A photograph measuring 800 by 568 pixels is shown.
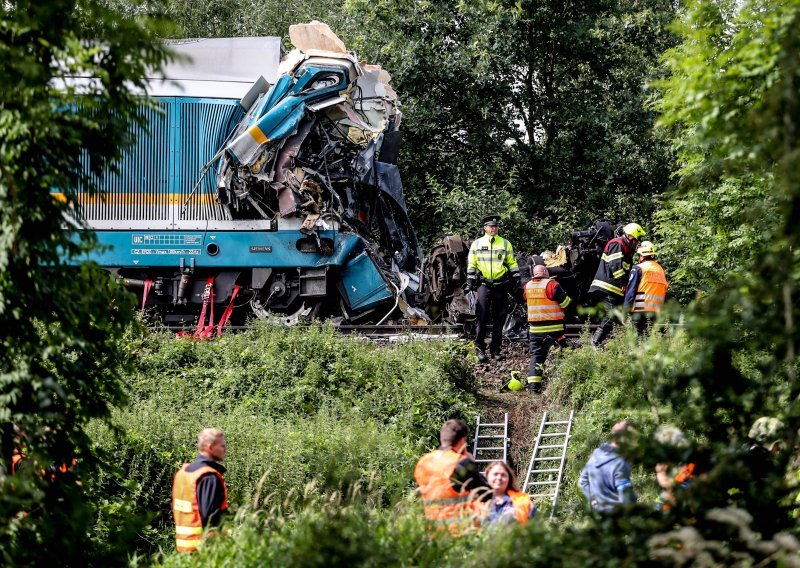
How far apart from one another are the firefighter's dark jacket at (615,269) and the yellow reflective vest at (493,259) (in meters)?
1.07

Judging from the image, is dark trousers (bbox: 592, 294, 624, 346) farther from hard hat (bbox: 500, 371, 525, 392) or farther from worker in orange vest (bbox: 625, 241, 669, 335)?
hard hat (bbox: 500, 371, 525, 392)

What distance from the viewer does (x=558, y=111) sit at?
72.6 feet

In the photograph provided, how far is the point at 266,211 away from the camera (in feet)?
50.0

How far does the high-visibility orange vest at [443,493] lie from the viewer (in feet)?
20.3

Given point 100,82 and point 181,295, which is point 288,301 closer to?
point 181,295

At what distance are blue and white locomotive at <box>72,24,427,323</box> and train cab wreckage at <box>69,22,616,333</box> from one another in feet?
0.06

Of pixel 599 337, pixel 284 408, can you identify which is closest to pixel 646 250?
pixel 599 337

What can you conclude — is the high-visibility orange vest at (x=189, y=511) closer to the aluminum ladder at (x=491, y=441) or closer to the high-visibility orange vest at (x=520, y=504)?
the high-visibility orange vest at (x=520, y=504)

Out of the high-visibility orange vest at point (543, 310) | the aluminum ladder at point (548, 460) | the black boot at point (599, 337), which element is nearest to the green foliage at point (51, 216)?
the aluminum ladder at point (548, 460)

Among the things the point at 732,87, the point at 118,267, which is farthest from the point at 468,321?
the point at 732,87

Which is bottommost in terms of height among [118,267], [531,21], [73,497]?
[73,497]

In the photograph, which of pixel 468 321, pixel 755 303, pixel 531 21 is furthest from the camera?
pixel 531 21

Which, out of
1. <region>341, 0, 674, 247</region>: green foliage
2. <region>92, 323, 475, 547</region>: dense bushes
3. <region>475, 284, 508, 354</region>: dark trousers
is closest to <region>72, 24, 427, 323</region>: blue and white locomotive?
<region>92, 323, 475, 547</region>: dense bushes

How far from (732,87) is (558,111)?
651 inches
